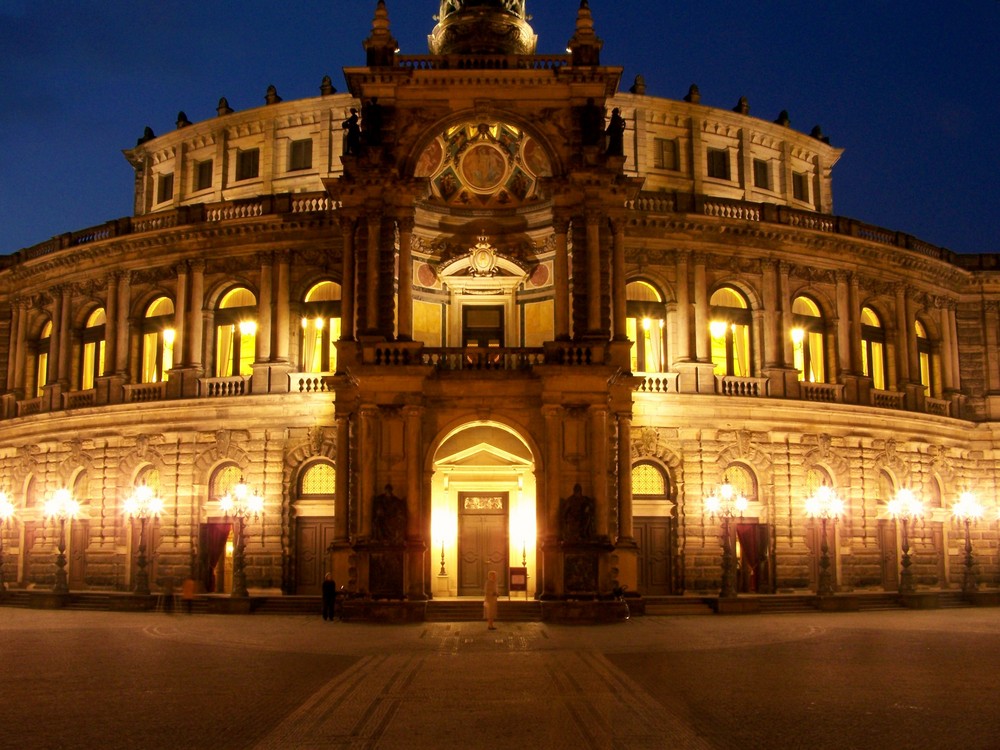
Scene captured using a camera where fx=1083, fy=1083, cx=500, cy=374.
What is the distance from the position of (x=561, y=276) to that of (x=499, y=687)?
2009cm

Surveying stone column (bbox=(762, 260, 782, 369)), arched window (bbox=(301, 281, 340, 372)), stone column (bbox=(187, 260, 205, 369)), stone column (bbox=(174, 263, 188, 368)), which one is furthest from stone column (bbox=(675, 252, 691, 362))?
stone column (bbox=(174, 263, 188, 368))

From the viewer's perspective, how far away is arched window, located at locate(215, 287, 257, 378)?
44.5 m

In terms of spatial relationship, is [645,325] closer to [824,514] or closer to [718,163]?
[824,514]

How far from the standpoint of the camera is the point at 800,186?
5366 centimetres

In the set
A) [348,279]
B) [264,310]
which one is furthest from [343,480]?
[264,310]

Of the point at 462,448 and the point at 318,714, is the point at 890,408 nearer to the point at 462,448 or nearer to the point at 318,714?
the point at 462,448

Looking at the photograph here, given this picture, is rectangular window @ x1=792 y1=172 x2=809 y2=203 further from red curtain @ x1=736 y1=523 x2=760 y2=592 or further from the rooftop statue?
red curtain @ x1=736 y1=523 x2=760 y2=592

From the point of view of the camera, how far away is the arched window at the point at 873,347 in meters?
47.2

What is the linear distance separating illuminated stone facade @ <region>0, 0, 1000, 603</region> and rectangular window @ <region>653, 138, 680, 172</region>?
111 millimetres

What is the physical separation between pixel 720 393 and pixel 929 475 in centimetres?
1151

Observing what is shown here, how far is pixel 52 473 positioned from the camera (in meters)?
47.0

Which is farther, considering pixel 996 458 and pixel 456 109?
pixel 996 458

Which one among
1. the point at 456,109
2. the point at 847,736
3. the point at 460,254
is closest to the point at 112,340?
the point at 460,254

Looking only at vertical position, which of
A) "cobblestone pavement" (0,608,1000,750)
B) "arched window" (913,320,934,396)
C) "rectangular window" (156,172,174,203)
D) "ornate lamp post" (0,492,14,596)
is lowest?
"cobblestone pavement" (0,608,1000,750)
